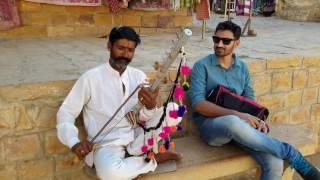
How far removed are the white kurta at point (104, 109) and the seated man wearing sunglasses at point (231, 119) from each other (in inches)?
24.0

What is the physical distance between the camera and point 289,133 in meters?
3.44

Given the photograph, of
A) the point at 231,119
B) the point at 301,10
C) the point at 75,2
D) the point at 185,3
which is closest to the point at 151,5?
the point at 185,3

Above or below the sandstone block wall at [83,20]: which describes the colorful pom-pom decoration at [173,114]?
below

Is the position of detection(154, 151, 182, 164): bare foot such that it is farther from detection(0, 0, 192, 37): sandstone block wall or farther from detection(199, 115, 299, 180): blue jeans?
detection(0, 0, 192, 37): sandstone block wall

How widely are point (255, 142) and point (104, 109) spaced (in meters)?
1.08

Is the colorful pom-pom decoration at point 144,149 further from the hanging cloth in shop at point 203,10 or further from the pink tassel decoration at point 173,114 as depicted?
the hanging cloth in shop at point 203,10

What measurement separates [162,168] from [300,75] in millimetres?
2425

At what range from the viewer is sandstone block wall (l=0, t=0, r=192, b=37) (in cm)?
574

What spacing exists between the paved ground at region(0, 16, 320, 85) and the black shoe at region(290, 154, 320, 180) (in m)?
1.40

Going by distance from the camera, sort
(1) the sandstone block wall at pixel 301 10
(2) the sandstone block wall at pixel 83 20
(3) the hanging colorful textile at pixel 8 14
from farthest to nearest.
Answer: (1) the sandstone block wall at pixel 301 10 → (2) the sandstone block wall at pixel 83 20 → (3) the hanging colorful textile at pixel 8 14

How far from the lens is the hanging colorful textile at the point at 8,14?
5445 mm

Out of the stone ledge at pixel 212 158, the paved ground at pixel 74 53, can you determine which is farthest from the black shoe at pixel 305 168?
the paved ground at pixel 74 53

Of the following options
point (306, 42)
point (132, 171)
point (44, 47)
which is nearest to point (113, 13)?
point (44, 47)

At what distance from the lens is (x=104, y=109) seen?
104 inches
